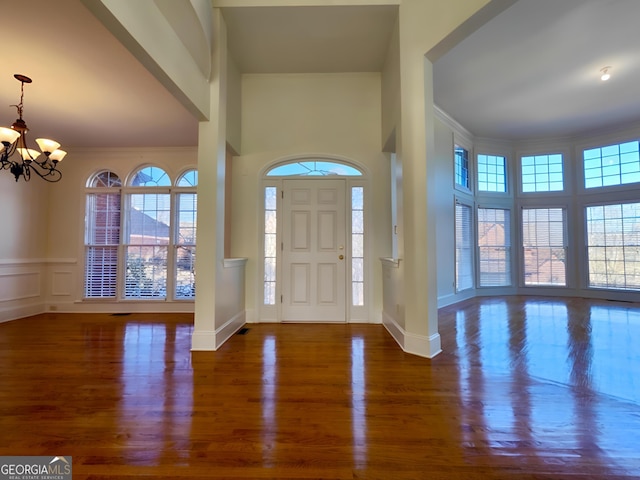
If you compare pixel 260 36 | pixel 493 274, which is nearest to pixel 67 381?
pixel 260 36

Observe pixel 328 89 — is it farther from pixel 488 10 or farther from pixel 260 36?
pixel 488 10

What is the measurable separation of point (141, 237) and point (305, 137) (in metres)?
3.31

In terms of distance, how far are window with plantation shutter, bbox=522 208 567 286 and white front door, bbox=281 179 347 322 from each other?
467 centimetres

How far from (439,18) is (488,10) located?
1.53 feet

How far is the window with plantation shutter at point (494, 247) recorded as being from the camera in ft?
19.5

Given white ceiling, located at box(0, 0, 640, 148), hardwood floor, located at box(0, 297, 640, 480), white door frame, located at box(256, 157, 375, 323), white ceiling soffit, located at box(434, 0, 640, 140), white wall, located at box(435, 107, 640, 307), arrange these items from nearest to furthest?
hardwood floor, located at box(0, 297, 640, 480), white ceiling, located at box(0, 0, 640, 148), white ceiling soffit, located at box(434, 0, 640, 140), white door frame, located at box(256, 157, 375, 323), white wall, located at box(435, 107, 640, 307)

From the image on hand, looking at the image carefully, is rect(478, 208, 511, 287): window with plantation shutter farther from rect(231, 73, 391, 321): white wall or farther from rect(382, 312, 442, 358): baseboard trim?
rect(382, 312, 442, 358): baseboard trim

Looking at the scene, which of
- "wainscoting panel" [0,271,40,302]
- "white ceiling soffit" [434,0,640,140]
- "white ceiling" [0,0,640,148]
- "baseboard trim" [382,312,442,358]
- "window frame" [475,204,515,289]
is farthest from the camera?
"window frame" [475,204,515,289]

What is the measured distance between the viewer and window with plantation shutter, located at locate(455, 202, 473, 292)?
5.39 metres

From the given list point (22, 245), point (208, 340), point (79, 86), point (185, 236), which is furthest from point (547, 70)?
point (22, 245)

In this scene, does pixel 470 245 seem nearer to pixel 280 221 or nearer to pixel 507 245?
pixel 507 245

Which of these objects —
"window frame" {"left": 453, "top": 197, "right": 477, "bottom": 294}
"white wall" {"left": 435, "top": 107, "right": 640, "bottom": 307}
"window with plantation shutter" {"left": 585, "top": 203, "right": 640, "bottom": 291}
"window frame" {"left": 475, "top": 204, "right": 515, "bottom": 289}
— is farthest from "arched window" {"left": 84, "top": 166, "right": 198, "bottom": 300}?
"window with plantation shutter" {"left": 585, "top": 203, "right": 640, "bottom": 291}

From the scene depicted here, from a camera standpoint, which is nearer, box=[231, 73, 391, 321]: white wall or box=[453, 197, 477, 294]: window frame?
box=[231, 73, 391, 321]: white wall

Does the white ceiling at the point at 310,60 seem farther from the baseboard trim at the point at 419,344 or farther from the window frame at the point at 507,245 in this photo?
the baseboard trim at the point at 419,344
